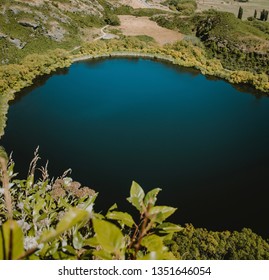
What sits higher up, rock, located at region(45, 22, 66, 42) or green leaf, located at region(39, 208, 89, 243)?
green leaf, located at region(39, 208, 89, 243)

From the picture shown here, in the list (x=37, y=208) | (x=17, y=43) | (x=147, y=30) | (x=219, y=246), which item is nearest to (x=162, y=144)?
(x=219, y=246)

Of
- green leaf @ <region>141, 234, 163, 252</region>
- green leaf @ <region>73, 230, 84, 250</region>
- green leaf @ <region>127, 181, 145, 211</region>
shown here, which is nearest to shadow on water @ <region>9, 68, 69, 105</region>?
green leaf @ <region>73, 230, 84, 250</region>

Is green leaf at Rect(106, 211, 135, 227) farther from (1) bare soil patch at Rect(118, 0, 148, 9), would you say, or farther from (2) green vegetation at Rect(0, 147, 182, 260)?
(1) bare soil patch at Rect(118, 0, 148, 9)

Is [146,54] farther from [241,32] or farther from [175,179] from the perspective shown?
[175,179]

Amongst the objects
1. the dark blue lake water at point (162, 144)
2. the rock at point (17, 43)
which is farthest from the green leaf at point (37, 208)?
the rock at point (17, 43)

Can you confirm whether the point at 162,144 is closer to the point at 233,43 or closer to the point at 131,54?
the point at 131,54

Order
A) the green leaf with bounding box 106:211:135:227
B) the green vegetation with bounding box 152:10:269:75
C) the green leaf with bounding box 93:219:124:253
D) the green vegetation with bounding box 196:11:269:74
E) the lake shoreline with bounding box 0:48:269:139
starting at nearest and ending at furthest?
the green leaf with bounding box 93:219:124:253 → the green leaf with bounding box 106:211:135:227 → the lake shoreline with bounding box 0:48:269:139 → the green vegetation with bounding box 196:11:269:74 → the green vegetation with bounding box 152:10:269:75

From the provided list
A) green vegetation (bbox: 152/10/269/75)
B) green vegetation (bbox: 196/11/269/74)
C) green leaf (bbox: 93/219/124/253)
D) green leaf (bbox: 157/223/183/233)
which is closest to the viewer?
green leaf (bbox: 93/219/124/253)
